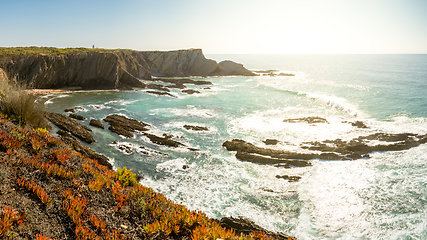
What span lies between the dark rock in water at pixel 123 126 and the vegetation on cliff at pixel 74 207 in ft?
48.3

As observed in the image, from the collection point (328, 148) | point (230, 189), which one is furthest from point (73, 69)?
point (328, 148)

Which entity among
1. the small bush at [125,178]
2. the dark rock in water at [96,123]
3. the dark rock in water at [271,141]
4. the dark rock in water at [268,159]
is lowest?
the dark rock in water at [268,159]

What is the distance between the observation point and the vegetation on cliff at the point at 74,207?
4734mm

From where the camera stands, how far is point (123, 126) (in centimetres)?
2384

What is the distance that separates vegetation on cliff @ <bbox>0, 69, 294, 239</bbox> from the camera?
15.5ft

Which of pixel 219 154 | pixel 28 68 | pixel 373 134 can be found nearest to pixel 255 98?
pixel 373 134

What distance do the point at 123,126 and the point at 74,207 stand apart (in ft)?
64.2

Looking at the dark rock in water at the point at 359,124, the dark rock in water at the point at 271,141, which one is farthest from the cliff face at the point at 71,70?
the dark rock in water at the point at 359,124

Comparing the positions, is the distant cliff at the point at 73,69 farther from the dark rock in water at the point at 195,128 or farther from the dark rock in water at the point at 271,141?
the dark rock in water at the point at 271,141

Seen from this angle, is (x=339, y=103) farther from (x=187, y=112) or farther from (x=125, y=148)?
(x=125, y=148)

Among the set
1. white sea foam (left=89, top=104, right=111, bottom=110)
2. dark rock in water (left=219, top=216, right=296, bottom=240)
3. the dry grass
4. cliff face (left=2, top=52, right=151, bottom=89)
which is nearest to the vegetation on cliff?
dark rock in water (left=219, top=216, right=296, bottom=240)

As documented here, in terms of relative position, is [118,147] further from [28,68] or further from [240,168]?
[28,68]

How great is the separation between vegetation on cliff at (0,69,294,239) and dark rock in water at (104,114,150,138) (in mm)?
14724

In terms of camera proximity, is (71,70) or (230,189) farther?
(71,70)
